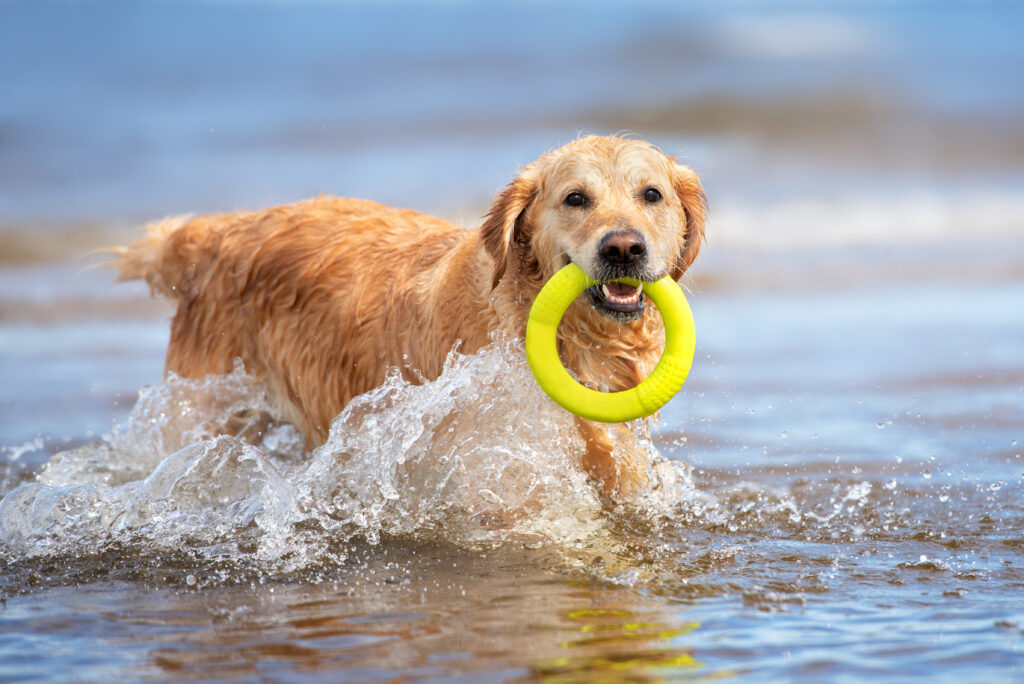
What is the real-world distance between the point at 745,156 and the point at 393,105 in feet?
19.1

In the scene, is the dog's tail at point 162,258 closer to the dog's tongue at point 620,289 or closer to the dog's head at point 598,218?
the dog's head at point 598,218

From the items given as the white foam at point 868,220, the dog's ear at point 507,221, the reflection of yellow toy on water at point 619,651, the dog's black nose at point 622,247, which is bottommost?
the reflection of yellow toy on water at point 619,651

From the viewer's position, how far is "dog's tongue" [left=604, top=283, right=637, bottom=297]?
161 inches

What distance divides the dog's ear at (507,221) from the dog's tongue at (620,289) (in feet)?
1.31

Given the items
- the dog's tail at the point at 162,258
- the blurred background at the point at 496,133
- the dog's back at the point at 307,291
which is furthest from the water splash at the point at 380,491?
the blurred background at the point at 496,133

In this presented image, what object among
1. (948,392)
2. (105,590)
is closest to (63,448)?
(105,590)

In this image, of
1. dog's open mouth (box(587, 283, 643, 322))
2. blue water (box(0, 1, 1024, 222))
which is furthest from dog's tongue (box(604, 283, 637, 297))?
blue water (box(0, 1, 1024, 222))

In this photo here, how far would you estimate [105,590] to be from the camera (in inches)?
147

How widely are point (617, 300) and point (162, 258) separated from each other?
2.59m

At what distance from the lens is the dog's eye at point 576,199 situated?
13.6 feet

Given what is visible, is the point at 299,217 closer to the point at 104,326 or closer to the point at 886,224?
the point at 104,326

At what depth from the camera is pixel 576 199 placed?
163 inches

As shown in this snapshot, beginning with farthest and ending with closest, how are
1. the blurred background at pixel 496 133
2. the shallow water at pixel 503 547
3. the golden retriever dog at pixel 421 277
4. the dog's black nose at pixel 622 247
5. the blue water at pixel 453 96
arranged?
the blue water at pixel 453 96, the blurred background at pixel 496 133, the golden retriever dog at pixel 421 277, the dog's black nose at pixel 622 247, the shallow water at pixel 503 547

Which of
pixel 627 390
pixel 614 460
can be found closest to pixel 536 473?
pixel 614 460
